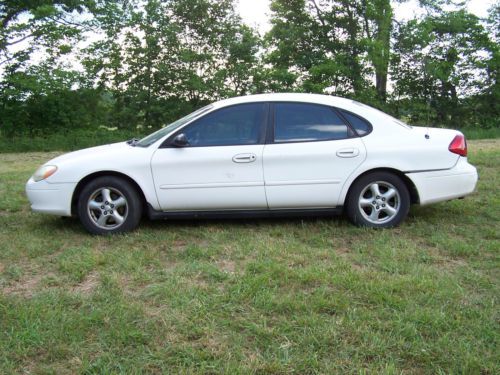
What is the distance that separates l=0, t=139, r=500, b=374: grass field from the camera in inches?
98.9

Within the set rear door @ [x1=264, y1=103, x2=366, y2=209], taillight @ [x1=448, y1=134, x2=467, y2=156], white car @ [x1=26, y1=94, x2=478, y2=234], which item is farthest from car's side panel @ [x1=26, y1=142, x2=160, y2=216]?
taillight @ [x1=448, y1=134, x2=467, y2=156]

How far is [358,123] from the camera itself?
16.2ft

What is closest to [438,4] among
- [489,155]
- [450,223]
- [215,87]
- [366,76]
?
[366,76]

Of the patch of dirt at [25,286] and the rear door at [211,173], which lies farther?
the rear door at [211,173]

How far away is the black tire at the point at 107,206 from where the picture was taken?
4.80 metres

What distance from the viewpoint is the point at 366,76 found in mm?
19500

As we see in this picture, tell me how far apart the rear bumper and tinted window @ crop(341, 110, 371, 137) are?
621 mm

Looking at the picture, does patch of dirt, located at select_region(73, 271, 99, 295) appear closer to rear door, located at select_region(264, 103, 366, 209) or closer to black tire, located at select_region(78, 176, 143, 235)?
black tire, located at select_region(78, 176, 143, 235)

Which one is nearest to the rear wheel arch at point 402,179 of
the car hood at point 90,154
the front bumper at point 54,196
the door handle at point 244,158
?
the door handle at point 244,158

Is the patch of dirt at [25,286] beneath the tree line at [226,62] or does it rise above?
beneath

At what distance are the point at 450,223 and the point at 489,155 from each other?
572cm

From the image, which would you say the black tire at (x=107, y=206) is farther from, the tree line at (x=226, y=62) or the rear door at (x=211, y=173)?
the tree line at (x=226, y=62)

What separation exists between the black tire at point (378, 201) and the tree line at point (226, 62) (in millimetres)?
13228

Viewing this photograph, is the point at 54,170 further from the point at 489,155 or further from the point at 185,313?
the point at 489,155
